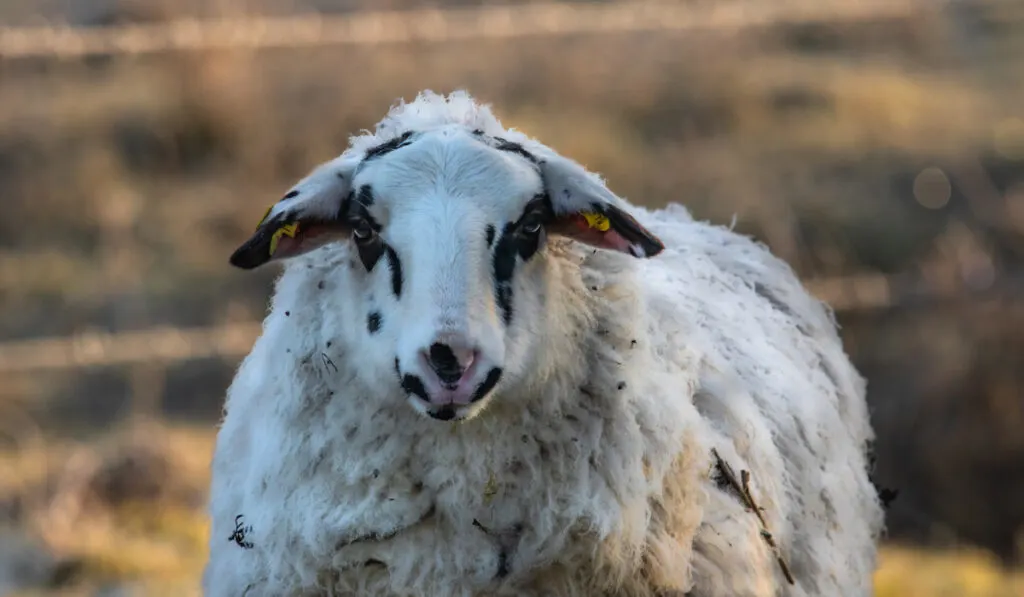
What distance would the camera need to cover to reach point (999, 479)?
7.84m

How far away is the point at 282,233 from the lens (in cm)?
303

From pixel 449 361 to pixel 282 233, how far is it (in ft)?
2.01

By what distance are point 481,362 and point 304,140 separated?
9083 mm

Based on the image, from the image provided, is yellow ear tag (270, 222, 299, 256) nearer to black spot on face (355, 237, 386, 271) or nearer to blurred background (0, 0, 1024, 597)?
black spot on face (355, 237, 386, 271)

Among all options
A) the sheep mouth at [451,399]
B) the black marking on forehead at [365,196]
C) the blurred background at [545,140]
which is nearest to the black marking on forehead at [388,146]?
the black marking on forehead at [365,196]

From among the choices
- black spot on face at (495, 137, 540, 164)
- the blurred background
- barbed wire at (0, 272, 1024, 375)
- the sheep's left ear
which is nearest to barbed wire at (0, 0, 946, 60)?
the blurred background

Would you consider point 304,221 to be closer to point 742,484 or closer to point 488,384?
point 488,384

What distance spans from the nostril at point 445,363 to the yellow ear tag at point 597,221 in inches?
21.5

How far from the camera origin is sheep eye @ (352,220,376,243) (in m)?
2.96

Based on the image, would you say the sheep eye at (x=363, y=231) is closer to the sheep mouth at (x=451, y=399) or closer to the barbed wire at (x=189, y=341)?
the sheep mouth at (x=451, y=399)

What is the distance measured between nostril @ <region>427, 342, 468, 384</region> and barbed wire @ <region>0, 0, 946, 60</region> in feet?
26.6

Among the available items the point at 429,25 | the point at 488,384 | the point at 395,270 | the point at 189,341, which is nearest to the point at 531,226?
the point at 395,270

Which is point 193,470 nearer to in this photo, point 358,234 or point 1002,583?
point 1002,583

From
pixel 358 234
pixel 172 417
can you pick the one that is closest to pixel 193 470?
pixel 172 417
